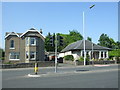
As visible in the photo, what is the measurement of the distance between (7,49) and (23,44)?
3380mm

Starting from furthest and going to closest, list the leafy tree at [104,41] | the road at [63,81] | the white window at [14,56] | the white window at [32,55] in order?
1. the leafy tree at [104,41]
2. the white window at [14,56]
3. the white window at [32,55]
4. the road at [63,81]

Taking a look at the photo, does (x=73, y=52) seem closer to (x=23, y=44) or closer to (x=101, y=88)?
(x=23, y=44)

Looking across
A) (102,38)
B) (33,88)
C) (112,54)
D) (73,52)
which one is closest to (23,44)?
(73,52)

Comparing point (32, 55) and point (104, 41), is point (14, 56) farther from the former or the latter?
point (104, 41)

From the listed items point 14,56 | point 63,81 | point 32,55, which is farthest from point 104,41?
point 63,81

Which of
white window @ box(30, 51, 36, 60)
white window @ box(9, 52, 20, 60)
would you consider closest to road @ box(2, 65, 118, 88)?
white window @ box(30, 51, 36, 60)

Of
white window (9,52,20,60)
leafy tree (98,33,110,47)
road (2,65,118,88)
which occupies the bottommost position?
road (2,65,118,88)

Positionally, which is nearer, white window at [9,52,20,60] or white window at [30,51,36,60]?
white window at [30,51,36,60]

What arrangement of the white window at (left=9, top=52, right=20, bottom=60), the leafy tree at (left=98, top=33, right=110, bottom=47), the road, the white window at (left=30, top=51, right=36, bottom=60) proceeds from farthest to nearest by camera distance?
the leafy tree at (left=98, top=33, right=110, bottom=47) → the white window at (left=9, top=52, right=20, bottom=60) → the white window at (left=30, top=51, right=36, bottom=60) → the road

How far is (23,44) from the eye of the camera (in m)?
44.1

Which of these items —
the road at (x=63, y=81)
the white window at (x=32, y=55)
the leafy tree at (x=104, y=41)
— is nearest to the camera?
the road at (x=63, y=81)

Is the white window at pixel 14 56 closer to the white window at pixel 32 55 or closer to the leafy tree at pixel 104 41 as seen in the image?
the white window at pixel 32 55

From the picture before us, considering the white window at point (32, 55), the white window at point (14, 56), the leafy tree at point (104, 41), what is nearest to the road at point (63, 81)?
the white window at point (32, 55)

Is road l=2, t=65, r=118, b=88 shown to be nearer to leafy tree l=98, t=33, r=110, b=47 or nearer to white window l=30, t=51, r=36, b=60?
white window l=30, t=51, r=36, b=60
